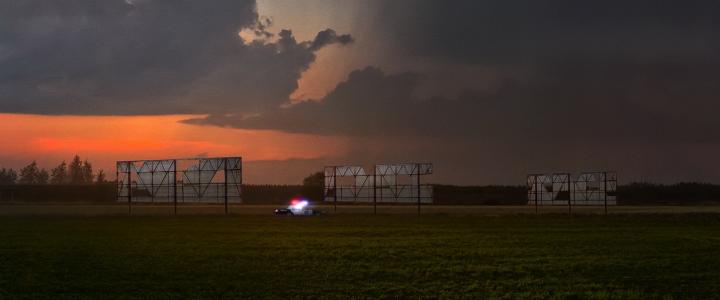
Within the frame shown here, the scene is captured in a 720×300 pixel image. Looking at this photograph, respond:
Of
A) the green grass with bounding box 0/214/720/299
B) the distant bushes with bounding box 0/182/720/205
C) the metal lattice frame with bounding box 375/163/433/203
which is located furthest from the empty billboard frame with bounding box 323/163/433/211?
the distant bushes with bounding box 0/182/720/205

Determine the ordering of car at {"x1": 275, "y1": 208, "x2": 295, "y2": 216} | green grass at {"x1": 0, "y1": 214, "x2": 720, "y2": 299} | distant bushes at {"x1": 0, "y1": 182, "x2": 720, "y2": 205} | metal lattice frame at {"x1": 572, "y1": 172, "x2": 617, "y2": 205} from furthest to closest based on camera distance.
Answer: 1. distant bushes at {"x1": 0, "y1": 182, "x2": 720, "y2": 205}
2. metal lattice frame at {"x1": 572, "y1": 172, "x2": 617, "y2": 205}
3. car at {"x1": 275, "y1": 208, "x2": 295, "y2": 216}
4. green grass at {"x1": 0, "y1": 214, "x2": 720, "y2": 299}

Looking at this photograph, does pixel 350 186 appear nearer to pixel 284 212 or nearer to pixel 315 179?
pixel 284 212

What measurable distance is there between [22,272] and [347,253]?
10.8 meters

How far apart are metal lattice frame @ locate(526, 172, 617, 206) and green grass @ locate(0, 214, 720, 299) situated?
110ft

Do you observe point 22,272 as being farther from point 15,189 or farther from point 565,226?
point 15,189

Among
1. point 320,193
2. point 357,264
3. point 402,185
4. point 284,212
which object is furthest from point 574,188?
point 320,193

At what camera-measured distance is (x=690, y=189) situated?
5782 inches

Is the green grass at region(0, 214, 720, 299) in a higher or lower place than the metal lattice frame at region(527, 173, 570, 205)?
lower

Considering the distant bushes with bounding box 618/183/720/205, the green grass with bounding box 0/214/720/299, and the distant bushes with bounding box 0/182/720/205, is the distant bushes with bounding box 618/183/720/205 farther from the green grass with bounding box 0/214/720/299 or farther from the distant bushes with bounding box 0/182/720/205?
the green grass with bounding box 0/214/720/299

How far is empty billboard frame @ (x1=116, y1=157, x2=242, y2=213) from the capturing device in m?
63.3

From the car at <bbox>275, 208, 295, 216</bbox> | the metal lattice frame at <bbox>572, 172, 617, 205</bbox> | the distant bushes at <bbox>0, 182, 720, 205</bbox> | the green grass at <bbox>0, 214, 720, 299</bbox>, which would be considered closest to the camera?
the green grass at <bbox>0, 214, 720, 299</bbox>

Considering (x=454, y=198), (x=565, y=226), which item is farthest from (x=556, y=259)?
(x=454, y=198)

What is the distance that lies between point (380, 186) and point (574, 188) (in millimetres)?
22687

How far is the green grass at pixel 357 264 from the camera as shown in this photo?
18.3 meters
